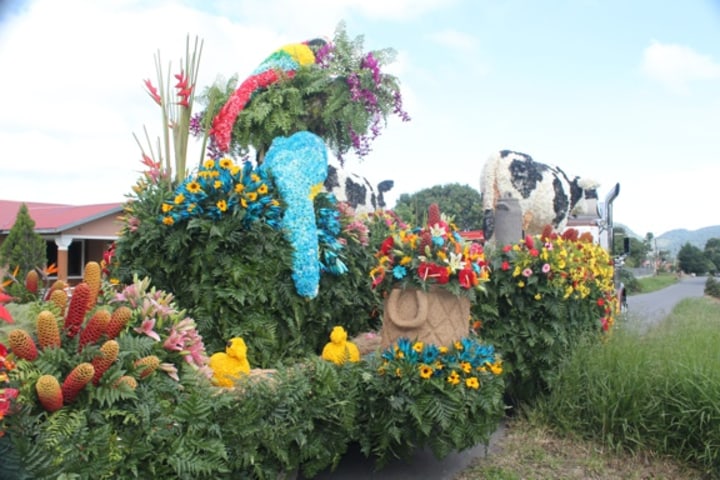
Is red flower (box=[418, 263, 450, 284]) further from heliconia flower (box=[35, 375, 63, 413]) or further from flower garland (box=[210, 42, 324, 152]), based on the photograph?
heliconia flower (box=[35, 375, 63, 413])

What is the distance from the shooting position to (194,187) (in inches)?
167

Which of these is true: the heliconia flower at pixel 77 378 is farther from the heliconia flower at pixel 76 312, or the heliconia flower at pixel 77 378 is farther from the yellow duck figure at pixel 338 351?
the yellow duck figure at pixel 338 351

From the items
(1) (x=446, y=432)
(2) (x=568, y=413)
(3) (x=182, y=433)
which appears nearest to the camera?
(3) (x=182, y=433)

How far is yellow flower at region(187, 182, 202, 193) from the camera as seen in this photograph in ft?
13.9

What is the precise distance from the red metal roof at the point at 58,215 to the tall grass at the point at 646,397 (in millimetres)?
14419

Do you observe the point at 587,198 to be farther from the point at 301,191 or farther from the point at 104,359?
the point at 104,359

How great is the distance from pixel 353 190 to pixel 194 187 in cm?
704

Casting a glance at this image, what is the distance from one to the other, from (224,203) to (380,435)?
6.61 ft

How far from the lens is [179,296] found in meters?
4.32

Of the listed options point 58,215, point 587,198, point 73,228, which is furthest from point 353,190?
point 58,215

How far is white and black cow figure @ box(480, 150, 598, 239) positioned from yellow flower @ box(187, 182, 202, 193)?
611cm

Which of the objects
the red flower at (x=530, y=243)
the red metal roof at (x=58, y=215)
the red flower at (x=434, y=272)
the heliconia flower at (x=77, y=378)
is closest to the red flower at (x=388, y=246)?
the red flower at (x=434, y=272)

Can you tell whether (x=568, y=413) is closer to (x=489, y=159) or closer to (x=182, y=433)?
(x=182, y=433)

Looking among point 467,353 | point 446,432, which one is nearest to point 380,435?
point 446,432
